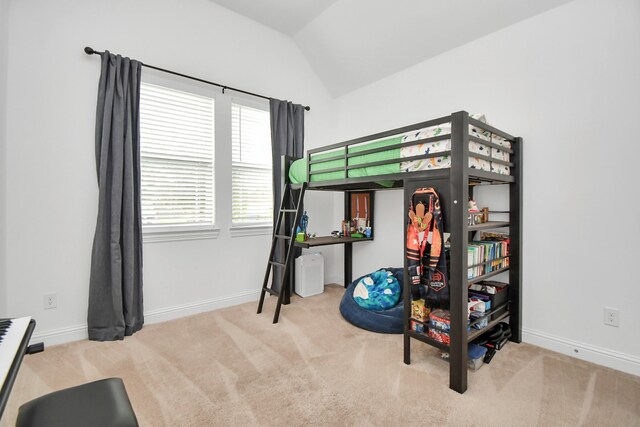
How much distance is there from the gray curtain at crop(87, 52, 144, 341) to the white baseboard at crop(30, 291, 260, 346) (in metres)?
0.13

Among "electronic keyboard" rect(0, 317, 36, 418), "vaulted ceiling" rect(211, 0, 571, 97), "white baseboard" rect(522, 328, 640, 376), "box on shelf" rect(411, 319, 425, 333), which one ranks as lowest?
"white baseboard" rect(522, 328, 640, 376)

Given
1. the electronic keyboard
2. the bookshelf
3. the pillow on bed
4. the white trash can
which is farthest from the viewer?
the white trash can

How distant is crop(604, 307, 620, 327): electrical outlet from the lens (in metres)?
1.94

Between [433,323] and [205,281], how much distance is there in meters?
2.11

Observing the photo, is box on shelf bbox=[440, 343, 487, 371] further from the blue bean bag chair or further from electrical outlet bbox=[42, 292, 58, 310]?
electrical outlet bbox=[42, 292, 58, 310]

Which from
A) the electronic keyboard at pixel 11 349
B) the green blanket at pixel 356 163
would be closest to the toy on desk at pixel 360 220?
the green blanket at pixel 356 163

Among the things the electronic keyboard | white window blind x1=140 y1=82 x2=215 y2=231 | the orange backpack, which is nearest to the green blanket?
the orange backpack

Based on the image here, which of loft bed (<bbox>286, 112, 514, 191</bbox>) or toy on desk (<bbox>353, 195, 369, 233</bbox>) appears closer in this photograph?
loft bed (<bbox>286, 112, 514, 191</bbox>)

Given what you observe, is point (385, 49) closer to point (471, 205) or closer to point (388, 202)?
point (388, 202)

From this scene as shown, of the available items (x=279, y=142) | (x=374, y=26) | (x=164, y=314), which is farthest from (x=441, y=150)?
(x=164, y=314)

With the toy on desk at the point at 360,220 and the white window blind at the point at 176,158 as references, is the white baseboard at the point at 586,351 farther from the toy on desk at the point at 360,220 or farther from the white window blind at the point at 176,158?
the white window blind at the point at 176,158

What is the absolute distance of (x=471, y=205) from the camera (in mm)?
2129

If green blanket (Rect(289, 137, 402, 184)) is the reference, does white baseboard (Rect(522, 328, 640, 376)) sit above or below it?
below

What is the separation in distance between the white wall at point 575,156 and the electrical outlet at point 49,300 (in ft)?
11.7
